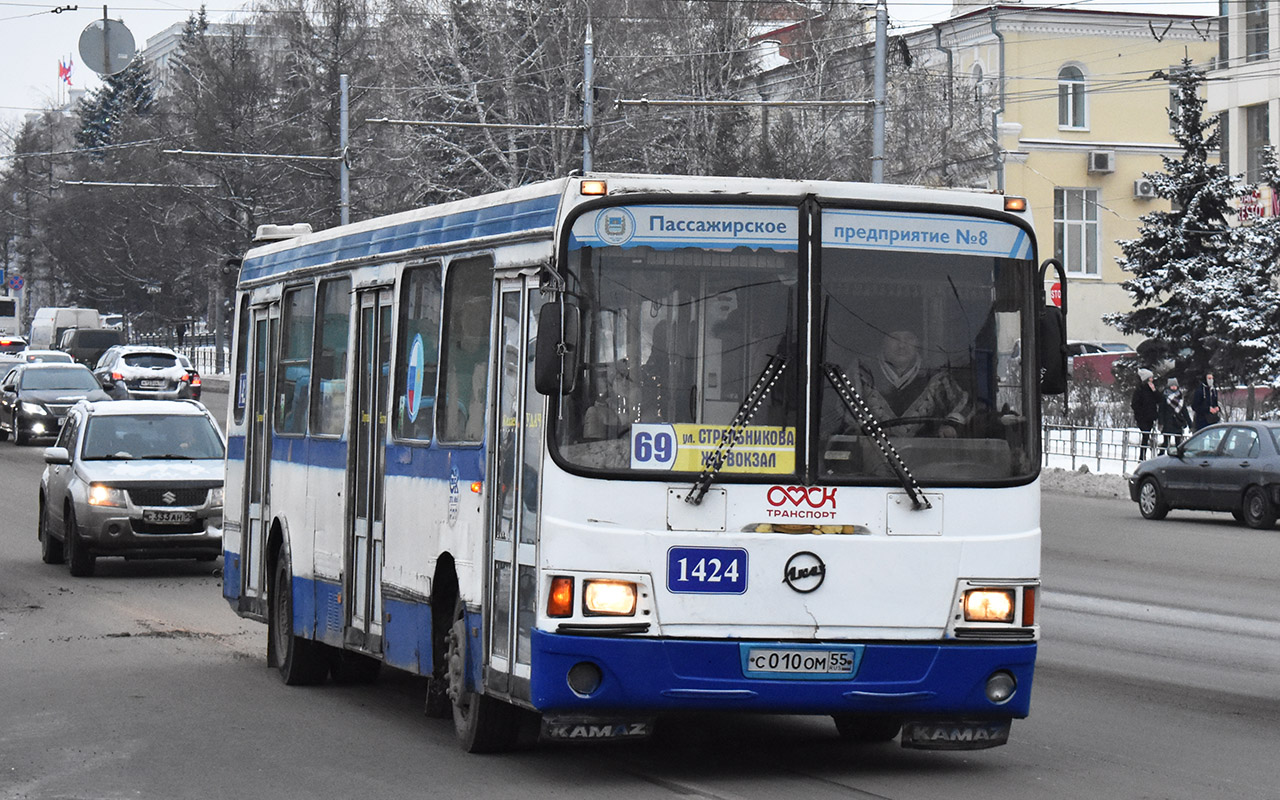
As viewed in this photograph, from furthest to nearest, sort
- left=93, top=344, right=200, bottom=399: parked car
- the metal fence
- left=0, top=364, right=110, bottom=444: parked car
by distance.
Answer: left=93, top=344, right=200, bottom=399: parked car < left=0, top=364, right=110, bottom=444: parked car < the metal fence

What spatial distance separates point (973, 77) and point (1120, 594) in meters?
44.7

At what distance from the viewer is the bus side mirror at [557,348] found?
7.89m

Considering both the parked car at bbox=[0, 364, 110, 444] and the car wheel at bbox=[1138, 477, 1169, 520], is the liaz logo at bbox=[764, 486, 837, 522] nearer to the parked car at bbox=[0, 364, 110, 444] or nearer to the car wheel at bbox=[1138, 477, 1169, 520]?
the car wheel at bbox=[1138, 477, 1169, 520]

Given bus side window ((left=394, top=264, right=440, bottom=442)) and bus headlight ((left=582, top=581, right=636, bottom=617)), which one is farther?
bus side window ((left=394, top=264, right=440, bottom=442))

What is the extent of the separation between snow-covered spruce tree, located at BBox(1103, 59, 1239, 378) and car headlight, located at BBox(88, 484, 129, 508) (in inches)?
1175

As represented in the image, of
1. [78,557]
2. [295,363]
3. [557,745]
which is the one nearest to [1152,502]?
[78,557]

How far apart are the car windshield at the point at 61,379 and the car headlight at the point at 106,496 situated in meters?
22.8

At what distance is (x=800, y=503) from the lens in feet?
26.8

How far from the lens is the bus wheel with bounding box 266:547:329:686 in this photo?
11.8m

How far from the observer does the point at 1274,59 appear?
186 feet

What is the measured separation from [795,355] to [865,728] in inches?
86.2

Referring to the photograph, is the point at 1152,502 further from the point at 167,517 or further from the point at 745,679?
the point at 745,679

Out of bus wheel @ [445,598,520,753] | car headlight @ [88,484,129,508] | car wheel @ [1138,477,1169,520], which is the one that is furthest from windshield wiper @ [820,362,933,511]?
car wheel @ [1138,477,1169,520]

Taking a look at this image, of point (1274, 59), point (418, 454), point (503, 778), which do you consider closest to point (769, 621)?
point (503, 778)
